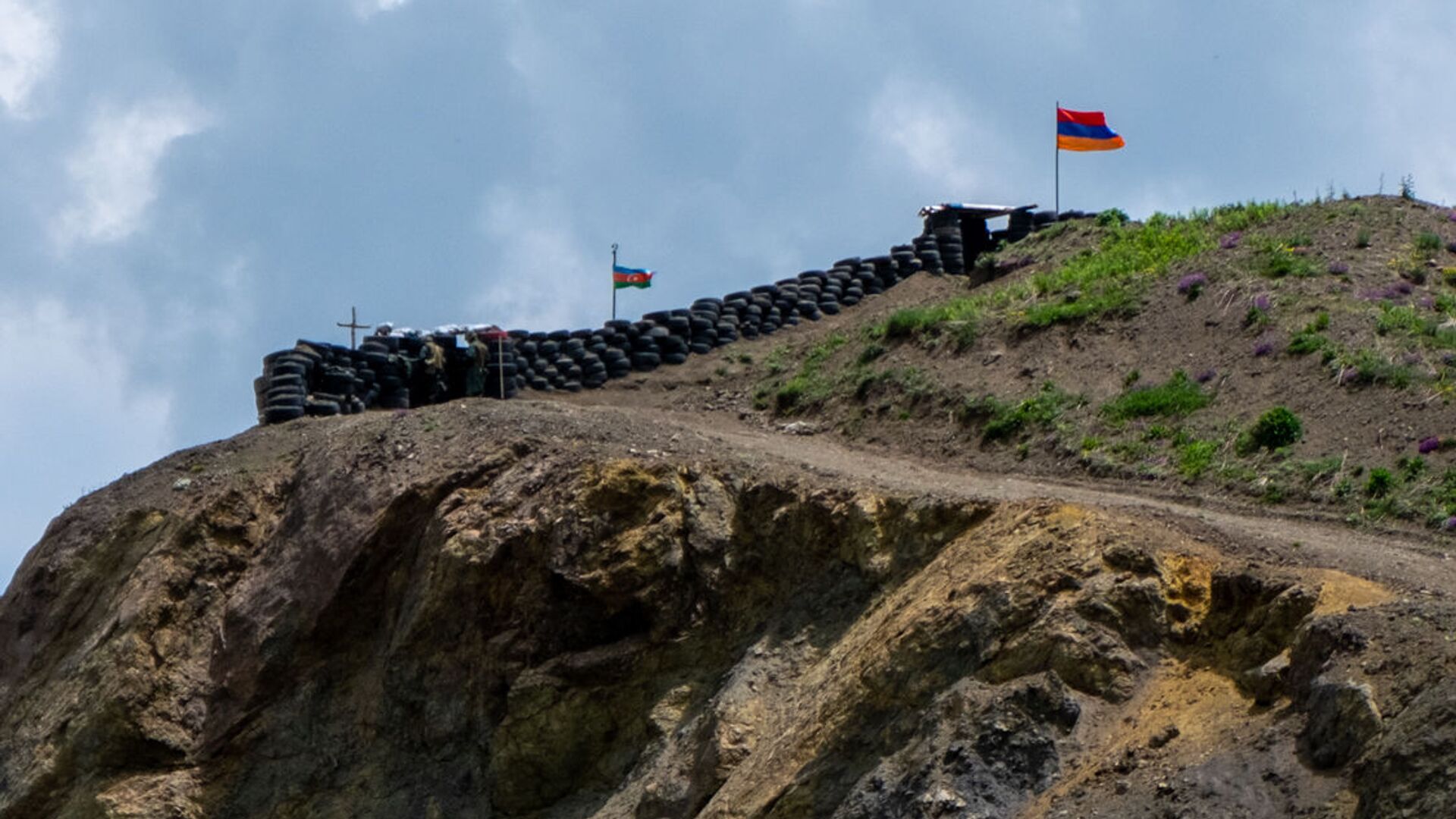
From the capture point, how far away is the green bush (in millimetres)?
27625

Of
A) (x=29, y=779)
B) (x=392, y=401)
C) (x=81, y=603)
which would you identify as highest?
(x=392, y=401)

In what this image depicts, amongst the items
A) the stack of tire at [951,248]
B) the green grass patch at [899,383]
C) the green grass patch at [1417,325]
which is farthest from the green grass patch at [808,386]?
the green grass patch at [1417,325]

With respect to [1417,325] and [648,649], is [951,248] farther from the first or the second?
[648,649]

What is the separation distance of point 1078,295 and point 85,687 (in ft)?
51.9

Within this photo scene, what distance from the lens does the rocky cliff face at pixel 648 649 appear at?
57.8 ft

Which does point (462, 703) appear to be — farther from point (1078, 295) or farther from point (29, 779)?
point (1078, 295)

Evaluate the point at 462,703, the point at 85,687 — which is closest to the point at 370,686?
the point at 462,703

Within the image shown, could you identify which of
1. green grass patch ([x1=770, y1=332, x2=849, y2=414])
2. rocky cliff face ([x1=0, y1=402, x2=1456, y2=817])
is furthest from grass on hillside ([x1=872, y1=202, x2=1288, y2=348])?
rocky cliff face ([x1=0, y1=402, x2=1456, y2=817])

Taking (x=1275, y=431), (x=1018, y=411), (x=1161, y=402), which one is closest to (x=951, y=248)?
(x=1018, y=411)

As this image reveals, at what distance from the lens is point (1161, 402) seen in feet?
98.2

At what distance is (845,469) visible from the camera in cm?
2723

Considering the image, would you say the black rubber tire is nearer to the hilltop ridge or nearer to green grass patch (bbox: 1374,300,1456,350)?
the hilltop ridge

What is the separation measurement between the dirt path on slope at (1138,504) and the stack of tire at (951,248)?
32.8 feet

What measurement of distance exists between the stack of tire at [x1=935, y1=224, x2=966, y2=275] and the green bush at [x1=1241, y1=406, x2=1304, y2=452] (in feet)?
51.3
